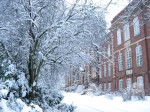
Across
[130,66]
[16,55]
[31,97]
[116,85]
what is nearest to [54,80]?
[31,97]

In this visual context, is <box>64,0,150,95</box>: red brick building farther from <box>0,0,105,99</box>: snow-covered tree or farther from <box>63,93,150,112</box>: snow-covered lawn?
<box>0,0,105,99</box>: snow-covered tree

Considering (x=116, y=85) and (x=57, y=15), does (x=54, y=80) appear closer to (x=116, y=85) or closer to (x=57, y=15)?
(x=57, y=15)

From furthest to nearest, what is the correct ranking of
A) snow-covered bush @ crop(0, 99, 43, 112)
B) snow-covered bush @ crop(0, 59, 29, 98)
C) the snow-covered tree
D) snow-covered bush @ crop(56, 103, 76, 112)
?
snow-covered bush @ crop(56, 103, 76, 112) → the snow-covered tree → snow-covered bush @ crop(0, 59, 29, 98) → snow-covered bush @ crop(0, 99, 43, 112)

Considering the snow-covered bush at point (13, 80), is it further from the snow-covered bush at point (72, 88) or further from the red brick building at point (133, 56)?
the snow-covered bush at point (72, 88)

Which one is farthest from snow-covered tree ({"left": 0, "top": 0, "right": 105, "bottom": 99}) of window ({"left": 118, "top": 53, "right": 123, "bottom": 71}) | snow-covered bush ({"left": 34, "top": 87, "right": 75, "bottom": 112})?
window ({"left": 118, "top": 53, "right": 123, "bottom": 71})

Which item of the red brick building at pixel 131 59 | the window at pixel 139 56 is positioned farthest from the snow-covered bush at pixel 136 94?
the window at pixel 139 56

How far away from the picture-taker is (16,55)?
9.71 meters

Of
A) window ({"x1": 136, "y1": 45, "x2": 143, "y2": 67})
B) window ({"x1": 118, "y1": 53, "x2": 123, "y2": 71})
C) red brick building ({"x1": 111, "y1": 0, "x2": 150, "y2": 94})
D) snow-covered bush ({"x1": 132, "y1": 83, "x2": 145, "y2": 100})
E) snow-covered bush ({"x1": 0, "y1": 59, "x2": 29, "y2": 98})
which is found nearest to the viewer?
snow-covered bush ({"x1": 0, "y1": 59, "x2": 29, "y2": 98})

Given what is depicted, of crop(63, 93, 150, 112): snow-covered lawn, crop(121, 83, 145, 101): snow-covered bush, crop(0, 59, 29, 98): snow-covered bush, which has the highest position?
crop(0, 59, 29, 98): snow-covered bush

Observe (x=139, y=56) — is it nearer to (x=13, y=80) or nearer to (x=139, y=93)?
(x=139, y=93)

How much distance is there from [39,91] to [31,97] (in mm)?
1127

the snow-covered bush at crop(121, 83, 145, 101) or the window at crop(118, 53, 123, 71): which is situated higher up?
the window at crop(118, 53, 123, 71)

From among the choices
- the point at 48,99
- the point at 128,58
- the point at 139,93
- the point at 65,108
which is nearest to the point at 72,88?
the point at 128,58

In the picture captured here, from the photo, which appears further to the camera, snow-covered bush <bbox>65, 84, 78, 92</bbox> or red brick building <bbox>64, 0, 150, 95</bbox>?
snow-covered bush <bbox>65, 84, 78, 92</bbox>
